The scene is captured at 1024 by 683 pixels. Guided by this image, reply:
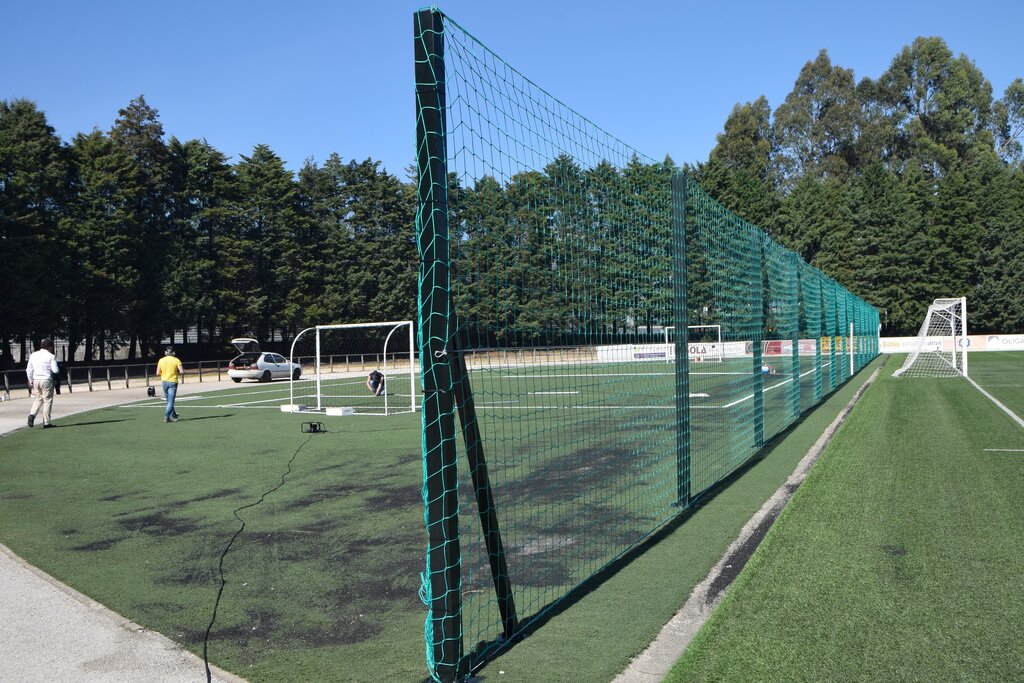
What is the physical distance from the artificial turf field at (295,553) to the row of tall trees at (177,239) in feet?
90.4

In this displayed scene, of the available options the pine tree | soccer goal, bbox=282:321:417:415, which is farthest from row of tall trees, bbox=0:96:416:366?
soccer goal, bbox=282:321:417:415

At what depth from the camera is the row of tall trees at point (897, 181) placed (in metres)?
60.9

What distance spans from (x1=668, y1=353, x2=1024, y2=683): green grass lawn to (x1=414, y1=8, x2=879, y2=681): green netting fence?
1.03m

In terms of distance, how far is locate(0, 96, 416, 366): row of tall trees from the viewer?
39156 mm

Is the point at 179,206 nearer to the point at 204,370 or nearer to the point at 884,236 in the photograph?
the point at 204,370

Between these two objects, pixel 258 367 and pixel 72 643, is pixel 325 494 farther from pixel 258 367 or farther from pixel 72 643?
pixel 258 367

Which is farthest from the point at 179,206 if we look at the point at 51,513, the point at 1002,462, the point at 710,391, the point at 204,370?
the point at 1002,462

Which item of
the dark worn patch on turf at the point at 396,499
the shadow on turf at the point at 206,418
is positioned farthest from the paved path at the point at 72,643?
the shadow on turf at the point at 206,418

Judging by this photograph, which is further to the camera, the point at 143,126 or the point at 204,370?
the point at 143,126

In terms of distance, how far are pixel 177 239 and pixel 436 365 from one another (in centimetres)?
4936

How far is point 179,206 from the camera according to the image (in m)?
50.1

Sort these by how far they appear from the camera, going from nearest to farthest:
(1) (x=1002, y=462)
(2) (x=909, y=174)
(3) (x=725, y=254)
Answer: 1. (1) (x=1002, y=462)
2. (3) (x=725, y=254)
3. (2) (x=909, y=174)

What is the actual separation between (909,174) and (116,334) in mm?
62075

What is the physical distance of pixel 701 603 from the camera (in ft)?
14.3
